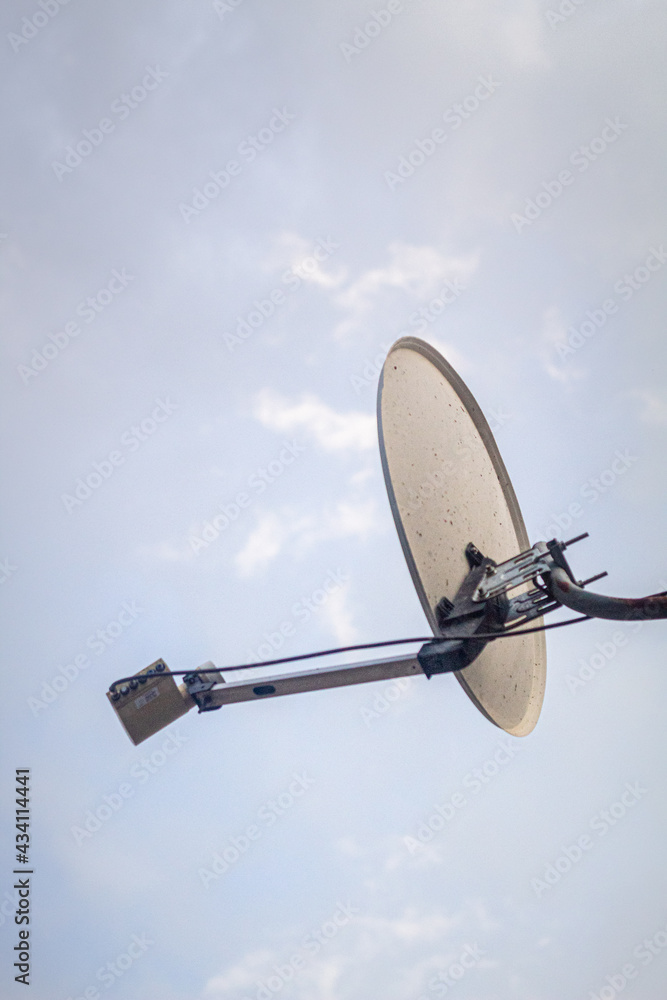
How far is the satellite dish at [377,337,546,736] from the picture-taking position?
5.40 m

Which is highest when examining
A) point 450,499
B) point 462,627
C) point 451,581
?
point 450,499

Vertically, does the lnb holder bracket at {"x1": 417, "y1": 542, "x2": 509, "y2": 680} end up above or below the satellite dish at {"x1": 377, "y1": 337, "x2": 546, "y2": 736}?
below

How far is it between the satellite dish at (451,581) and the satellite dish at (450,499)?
1 centimetres

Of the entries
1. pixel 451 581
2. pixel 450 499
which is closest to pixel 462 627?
pixel 451 581

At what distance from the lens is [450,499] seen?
248 inches

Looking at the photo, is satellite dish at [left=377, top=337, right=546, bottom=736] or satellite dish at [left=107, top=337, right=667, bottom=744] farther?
satellite dish at [left=377, top=337, right=546, bottom=736]

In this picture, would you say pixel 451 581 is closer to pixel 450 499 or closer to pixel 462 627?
pixel 462 627

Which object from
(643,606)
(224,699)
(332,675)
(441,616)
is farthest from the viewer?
(224,699)

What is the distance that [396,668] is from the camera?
543 cm

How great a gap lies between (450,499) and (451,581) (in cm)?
89

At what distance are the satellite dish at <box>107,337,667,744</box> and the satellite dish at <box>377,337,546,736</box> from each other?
13 millimetres

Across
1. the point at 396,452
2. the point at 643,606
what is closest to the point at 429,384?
the point at 396,452

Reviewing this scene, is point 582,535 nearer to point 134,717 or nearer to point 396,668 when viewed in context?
point 396,668

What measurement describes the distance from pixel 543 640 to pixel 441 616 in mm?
2322
